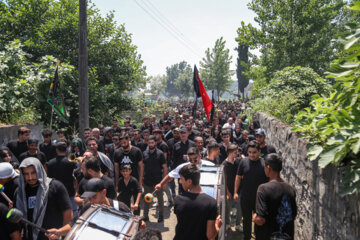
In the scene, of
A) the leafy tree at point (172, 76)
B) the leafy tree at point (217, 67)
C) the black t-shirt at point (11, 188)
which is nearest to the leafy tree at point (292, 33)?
the black t-shirt at point (11, 188)

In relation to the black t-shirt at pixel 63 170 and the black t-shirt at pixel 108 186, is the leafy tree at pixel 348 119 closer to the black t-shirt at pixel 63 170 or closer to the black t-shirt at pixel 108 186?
the black t-shirt at pixel 108 186

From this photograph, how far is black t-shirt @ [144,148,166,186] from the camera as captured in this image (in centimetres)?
723

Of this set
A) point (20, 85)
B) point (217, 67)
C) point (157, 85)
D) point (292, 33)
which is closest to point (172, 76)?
point (157, 85)

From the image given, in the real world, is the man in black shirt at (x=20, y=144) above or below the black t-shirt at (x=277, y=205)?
above

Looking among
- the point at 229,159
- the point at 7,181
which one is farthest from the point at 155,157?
the point at 7,181

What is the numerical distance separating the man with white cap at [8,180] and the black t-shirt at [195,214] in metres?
2.09

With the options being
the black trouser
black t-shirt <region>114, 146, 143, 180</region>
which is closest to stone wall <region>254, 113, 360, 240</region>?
the black trouser

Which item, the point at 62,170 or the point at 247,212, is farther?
the point at 62,170

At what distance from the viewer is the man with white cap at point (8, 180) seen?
402cm

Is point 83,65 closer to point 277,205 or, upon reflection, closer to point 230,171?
point 230,171

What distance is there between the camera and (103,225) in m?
3.27

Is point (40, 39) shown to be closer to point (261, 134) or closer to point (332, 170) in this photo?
point (261, 134)

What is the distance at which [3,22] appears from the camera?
1644 cm

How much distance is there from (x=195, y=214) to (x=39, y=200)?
71.8 inches
